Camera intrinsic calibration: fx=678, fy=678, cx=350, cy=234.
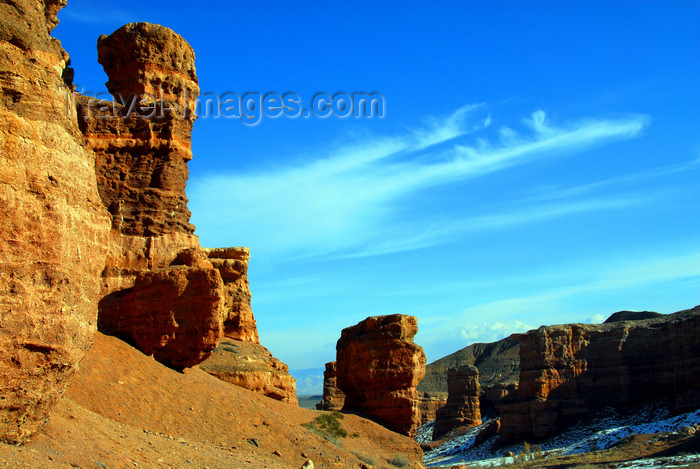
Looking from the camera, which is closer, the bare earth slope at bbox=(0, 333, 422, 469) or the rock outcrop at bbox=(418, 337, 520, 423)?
the bare earth slope at bbox=(0, 333, 422, 469)

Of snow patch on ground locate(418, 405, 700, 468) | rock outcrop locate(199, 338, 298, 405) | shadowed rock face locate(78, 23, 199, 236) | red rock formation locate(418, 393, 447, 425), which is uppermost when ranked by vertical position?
shadowed rock face locate(78, 23, 199, 236)

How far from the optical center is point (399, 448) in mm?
28219

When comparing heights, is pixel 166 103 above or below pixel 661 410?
above

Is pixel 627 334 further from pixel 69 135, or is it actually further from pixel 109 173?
pixel 69 135

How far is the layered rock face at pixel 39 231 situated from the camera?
889 cm

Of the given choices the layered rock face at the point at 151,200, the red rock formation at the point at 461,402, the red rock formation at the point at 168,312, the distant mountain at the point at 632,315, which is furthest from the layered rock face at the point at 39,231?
the distant mountain at the point at 632,315

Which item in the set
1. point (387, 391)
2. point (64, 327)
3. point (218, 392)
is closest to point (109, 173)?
point (218, 392)

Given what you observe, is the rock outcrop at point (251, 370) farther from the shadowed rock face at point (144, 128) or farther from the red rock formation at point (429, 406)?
the red rock formation at point (429, 406)

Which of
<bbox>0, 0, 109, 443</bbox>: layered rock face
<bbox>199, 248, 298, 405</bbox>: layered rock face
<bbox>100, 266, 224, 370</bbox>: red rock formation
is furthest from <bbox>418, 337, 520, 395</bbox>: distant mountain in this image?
<bbox>0, 0, 109, 443</bbox>: layered rock face

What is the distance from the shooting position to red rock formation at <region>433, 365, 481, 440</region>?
66625mm

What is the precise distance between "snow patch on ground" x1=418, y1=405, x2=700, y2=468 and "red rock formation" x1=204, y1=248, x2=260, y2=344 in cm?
2393

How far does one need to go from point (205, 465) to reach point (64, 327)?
5.18 metres

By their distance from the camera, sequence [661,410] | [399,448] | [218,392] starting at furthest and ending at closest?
[661,410], [399,448], [218,392]

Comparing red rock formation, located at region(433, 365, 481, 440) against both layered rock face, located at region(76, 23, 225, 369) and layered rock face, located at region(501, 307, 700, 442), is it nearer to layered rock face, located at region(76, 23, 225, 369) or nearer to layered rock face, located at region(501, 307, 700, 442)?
layered rock face, located at region(501, 307, 700, 442)
